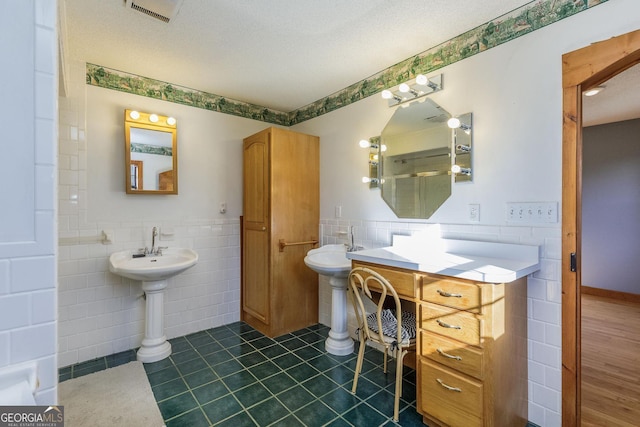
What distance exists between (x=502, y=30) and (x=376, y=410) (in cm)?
244

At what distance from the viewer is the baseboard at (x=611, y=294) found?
3790 mm

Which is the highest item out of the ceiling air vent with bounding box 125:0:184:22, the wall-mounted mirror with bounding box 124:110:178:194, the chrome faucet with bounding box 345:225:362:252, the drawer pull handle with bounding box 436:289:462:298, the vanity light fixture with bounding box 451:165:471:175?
the ceiling air vent with bounding box 125:0:184:22

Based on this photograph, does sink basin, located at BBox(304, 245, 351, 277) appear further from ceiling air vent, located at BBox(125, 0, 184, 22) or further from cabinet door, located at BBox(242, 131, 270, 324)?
ceiling air vent, located at BBox(125, 0, 184, 22)

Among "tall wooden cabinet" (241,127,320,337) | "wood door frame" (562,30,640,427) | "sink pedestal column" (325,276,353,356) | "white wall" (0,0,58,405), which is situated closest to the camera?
"white wall" (0,0,58,405)

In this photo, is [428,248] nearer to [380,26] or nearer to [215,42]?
[380,26]

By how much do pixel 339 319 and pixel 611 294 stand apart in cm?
398

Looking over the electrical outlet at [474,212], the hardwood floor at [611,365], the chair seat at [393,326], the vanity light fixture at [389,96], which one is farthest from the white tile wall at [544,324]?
the vanity light fixture at [389,96]

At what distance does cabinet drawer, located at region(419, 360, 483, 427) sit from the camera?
4.83ft

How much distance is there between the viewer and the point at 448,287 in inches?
61.5

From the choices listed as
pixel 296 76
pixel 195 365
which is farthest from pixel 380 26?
pixel 195 365

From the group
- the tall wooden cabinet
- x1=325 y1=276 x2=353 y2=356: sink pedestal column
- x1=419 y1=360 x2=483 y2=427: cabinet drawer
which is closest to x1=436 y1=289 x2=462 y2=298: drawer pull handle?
x1=419 y1=360 x2=483 y2=427: cabinet drawer

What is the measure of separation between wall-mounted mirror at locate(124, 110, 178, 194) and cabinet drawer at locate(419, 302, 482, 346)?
236 centimetres

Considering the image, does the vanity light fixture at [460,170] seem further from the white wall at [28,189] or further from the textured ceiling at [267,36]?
the white wall at [28,189]

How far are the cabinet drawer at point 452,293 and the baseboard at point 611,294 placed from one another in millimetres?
4025
